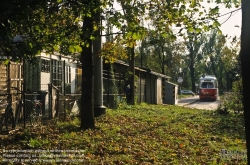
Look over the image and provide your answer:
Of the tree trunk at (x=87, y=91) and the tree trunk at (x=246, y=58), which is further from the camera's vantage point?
the tree trunk at (x=87, y=91)

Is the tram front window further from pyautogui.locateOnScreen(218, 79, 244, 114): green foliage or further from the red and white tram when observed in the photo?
pyautogui.locateOnScreen(218, 79, 244, 114): green foliage

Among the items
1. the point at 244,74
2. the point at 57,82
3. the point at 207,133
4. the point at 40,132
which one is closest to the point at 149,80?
the point at 57,82

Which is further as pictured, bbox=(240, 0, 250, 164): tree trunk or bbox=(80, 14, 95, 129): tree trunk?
bbox=(80, 14, 95, 129): tree trunk

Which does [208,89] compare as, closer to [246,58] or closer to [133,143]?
[133,143]

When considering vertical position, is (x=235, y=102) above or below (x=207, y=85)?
below

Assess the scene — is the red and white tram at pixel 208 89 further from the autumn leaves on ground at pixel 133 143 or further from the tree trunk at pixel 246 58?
the tree trunk at pixel 246 58

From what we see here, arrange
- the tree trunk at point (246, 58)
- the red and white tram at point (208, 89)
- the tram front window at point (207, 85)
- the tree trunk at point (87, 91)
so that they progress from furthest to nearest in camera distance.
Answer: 1. the tram front window at point (207, 85)
2. the red and white tram at point (208, 89)
3. the tree trunk at point (87, 91)
4. the tree trunk at point (246, 58)

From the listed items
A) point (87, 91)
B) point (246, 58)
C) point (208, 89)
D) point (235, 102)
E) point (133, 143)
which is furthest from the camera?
point (208, 89)

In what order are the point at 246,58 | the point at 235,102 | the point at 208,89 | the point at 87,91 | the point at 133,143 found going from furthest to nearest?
the point at 208,89 < the point at 235,102 < the point at 87,91 < the point at 133,143 < the point at 246,58

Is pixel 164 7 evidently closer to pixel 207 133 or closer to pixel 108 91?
pixel 207 133

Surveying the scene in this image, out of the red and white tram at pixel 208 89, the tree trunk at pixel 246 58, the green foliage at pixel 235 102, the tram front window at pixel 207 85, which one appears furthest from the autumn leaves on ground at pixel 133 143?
the tram front window at pixel 207 85

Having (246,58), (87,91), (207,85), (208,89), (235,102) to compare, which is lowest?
(235,102)

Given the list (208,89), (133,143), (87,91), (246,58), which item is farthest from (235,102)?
(208,89)

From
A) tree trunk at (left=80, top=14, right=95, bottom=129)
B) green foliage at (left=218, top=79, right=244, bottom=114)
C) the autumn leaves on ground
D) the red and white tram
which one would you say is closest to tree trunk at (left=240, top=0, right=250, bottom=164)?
the autumn leaves on ground
